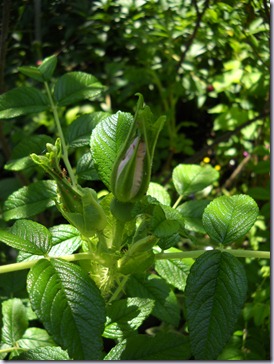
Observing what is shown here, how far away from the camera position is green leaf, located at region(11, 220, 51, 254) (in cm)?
81

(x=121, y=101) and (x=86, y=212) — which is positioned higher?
(x=86, y=212)

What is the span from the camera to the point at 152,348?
2.86 feet

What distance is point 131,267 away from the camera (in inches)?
32.3

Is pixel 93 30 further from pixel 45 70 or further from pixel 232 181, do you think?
pixel 45 70

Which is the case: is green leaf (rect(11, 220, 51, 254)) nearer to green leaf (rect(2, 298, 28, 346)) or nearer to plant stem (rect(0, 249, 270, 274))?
plant stem (rect(0, 249, 270, 274))

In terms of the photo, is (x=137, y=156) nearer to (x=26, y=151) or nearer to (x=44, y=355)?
(x=44, y=355)

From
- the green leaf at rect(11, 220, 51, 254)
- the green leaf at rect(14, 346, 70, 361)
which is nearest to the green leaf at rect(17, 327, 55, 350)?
the green leaf at rect(14, 346, 70, 361)

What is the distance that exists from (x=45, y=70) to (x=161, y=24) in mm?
655

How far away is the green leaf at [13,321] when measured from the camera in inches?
42.9

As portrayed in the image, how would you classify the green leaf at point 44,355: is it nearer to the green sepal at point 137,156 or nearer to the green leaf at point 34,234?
the green leaf at point 34,234

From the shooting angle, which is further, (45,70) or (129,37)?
(129,37)

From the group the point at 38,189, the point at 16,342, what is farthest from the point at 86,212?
the point at 16,342

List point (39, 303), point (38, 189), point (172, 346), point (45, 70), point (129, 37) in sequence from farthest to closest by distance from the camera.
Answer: point (129, 37) → point (45, 70) → point (38, 189) → point (172, 346) → point (39, 303)

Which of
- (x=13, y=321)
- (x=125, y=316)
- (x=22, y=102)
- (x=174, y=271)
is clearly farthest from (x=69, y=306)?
(x=22, y=102)
